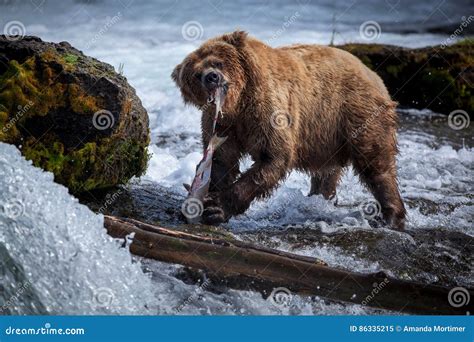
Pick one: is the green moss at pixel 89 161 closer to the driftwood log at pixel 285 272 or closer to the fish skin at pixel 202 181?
the fish skin at pixel 202 181

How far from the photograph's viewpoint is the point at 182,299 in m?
5.18

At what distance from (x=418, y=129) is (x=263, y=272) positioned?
7190 millimetres

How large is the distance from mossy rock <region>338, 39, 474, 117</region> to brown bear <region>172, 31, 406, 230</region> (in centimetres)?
525

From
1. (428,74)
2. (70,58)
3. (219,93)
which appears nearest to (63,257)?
(219,93)

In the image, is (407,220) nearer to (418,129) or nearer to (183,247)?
(183,247)

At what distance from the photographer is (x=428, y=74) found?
12.8m

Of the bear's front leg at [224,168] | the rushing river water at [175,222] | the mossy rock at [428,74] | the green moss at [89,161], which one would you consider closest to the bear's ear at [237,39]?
the bear's front leg at [224,168]

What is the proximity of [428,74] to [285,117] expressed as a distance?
21.6 feet

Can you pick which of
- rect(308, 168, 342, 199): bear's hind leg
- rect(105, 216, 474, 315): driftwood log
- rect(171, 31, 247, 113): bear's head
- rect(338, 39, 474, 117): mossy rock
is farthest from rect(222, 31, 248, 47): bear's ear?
rect(338, 39, 474, 117): mossy rock

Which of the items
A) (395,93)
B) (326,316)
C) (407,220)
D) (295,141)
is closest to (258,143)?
(295,141)

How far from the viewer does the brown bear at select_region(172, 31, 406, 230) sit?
670cm

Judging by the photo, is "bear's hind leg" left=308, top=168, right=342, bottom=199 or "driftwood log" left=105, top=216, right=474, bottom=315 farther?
"bear's hind leg" left=308, top=168, right=342, bottom=199

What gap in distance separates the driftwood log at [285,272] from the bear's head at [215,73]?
72.5 inches

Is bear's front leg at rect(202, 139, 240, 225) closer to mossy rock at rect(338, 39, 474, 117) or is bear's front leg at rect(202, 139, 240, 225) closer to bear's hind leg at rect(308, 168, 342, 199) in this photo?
bear's hind leg at rect(308, 168, 342, 199)
